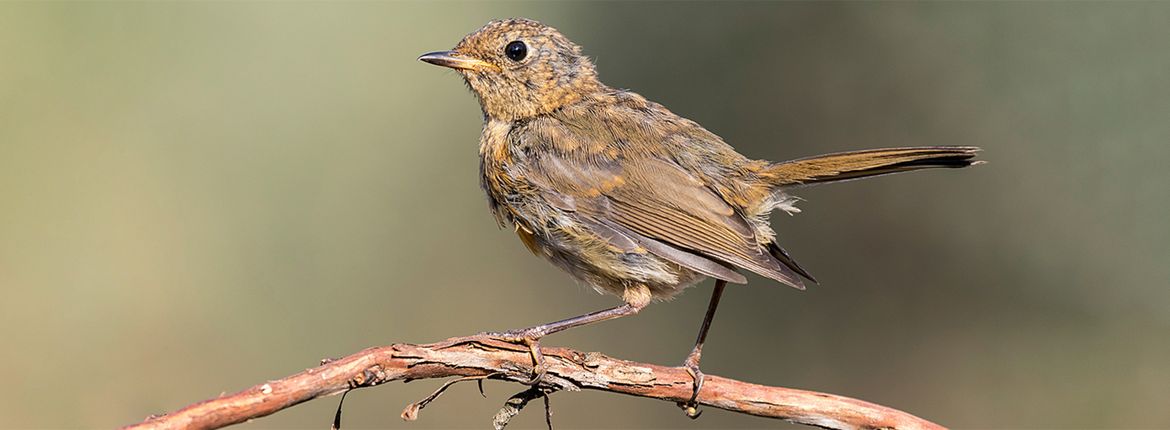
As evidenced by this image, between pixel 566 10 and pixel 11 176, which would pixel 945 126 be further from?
pixel 11 176

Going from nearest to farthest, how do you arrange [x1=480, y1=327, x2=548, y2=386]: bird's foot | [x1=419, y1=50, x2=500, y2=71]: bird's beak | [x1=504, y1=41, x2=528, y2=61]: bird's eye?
[x1=480, y1=327, x2=548, y2=386]: bird's foot
[x1=419, y1=50, x2=500, y2=71]: bird's beak
[x1=504, y1=41, x2=528, y2=61]: bird's eye

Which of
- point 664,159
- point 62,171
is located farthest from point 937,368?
point 62,171

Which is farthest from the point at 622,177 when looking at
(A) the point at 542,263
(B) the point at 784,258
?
(A) the point at 542,263

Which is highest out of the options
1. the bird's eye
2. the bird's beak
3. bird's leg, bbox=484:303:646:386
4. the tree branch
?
the bird's eye

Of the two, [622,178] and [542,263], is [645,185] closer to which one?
[622,178]

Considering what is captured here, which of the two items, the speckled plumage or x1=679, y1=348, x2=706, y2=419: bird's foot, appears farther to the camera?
the speckled plumage

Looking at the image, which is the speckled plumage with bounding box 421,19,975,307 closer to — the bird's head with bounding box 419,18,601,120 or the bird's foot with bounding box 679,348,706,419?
the bird's head with bounding box 419,18,601,120

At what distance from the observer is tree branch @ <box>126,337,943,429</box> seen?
8.05 ft

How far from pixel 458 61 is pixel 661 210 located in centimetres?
107

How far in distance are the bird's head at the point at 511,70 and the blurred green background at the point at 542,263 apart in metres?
3.01

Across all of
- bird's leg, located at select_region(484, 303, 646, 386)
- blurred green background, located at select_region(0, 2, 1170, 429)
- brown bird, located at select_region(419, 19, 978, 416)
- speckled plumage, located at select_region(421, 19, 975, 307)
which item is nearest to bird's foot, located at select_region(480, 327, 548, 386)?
bird's leg, located at select_region(484, 303, 646, 386)

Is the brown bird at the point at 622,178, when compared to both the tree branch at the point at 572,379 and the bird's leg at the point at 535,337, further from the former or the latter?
the tree branch at the point at 572,379

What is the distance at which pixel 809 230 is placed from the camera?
7023 millimetres

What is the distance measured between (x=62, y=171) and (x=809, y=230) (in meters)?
5.36
